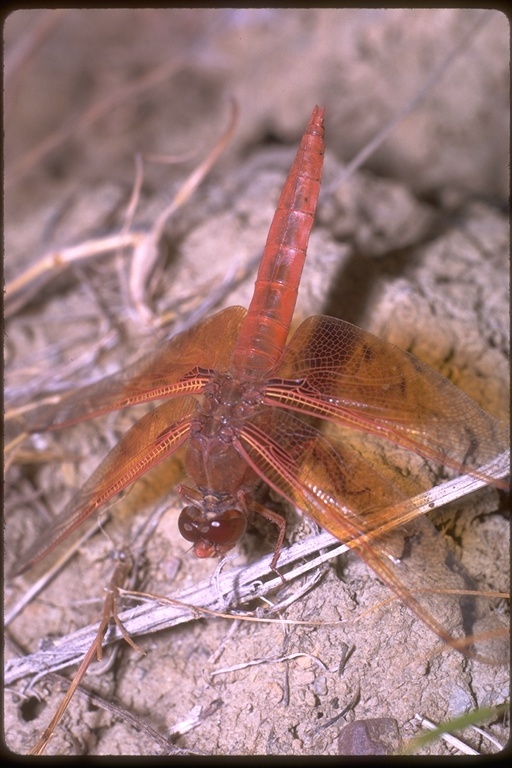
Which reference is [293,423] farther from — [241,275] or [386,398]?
[241,275]

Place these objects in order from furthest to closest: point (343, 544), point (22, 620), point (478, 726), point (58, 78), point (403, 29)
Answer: point (58, 78), point (403, 29), point (22, 620), point (343, 544), point (478, 726)

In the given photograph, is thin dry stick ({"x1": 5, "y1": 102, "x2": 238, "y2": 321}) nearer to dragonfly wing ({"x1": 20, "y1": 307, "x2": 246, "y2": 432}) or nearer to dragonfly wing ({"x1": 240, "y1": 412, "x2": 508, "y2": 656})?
dragonfly wing ({"x1": 20, "y1": 307, "x2": 246, "y2": 432})

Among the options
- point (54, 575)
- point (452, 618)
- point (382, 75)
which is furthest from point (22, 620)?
point (382, 75)

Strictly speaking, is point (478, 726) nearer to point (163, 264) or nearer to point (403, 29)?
point (163, 264)

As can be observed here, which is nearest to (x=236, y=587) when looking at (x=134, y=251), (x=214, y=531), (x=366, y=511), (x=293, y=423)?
(x=214, y=531)

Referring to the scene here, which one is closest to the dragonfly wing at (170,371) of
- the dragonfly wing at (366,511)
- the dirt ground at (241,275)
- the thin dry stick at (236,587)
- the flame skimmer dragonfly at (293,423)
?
the flame skimmer dragonfly at (293,423)

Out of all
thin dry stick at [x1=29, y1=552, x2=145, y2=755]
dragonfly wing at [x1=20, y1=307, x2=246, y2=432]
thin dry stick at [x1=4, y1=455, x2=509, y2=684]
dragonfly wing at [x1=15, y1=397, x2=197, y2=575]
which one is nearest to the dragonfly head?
thin dry stick at [x1=4, y1=455, x2=509, y2=684]

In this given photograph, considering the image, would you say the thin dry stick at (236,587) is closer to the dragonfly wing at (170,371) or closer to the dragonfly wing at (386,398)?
the dragonfly wing at (386,398)
